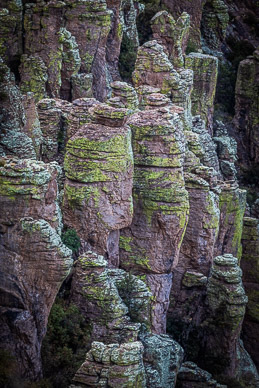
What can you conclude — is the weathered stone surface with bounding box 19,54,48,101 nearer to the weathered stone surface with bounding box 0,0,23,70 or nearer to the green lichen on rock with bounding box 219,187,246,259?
the weathered stone surface with bounding box 0,0,23,70

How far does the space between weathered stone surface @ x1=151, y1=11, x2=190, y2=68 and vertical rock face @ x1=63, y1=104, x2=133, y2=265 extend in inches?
836

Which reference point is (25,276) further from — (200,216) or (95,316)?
(200,216)

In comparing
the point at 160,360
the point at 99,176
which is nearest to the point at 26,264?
the point at 160,360

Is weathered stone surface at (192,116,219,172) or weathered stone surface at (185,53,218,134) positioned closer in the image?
weathered stone surface at (192,116,219,172)

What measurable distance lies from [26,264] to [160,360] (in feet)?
19.4

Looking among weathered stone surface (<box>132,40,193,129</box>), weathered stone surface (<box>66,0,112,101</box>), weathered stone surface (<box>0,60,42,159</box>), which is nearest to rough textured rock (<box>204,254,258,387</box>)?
weathered stone surface (<box>0,60,42,159</box>)

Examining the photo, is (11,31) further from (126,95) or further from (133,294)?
(133,294)

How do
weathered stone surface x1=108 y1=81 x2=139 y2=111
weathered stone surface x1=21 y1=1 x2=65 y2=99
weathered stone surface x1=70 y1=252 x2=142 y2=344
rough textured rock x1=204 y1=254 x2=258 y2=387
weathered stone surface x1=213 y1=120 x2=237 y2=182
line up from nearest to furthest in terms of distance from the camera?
weathered stone surface x1=70 y1=252 x2=142 y2=344, weathered stone surface x1=108 y1=81 x2=139 y2=111, rough textured rock x1=204 y1=254 x2=258 y2=387, weathered stone surface x1=21 y1=1 x2=65 y2=99, weathered stone surface x1=213 y1=120 x2=237 y2=182

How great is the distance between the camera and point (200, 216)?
42031 mm

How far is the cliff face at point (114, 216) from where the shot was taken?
29.8m

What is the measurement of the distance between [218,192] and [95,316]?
1047 cm

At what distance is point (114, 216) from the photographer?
117ft

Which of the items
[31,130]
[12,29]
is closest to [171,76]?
[12,29]

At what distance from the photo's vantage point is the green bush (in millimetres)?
35188
